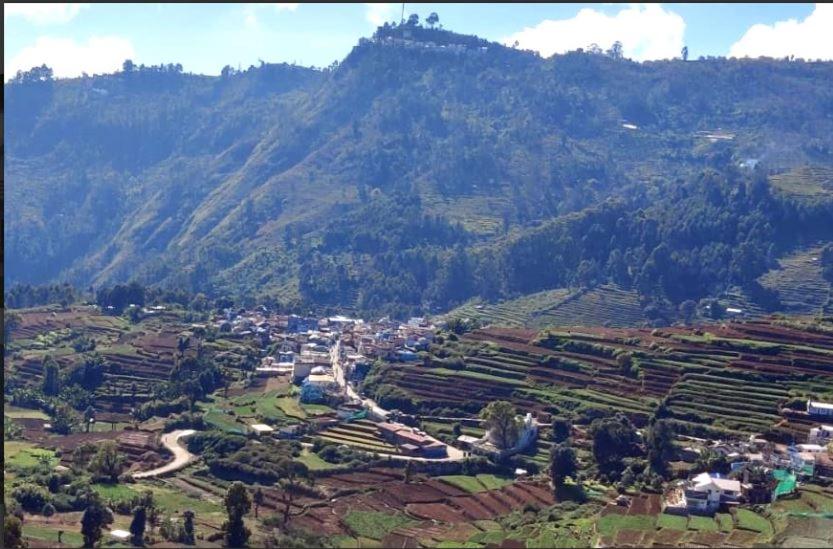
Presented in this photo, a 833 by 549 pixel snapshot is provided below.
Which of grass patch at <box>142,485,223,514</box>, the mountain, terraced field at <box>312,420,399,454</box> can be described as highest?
the mountain

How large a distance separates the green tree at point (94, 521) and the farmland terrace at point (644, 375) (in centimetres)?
1742

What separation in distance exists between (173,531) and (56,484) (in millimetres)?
7174

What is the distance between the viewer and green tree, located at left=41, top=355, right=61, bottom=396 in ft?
181

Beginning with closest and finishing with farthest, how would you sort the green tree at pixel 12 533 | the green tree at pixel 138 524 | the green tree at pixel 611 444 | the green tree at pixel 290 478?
1. the green tree at pixel 12 533
2. the green tree at pixel 138 524
3. the green tree at pixel 290 478
4. the green tree at pixel 611 444

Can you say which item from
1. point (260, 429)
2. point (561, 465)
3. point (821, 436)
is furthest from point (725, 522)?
point (260, 429)

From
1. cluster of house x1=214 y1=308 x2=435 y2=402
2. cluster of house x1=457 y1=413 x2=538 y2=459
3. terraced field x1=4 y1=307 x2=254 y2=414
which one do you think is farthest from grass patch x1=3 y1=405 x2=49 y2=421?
cluster of house x1=457 y1=413 x2=538 y2=459

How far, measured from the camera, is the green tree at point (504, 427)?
43.1 metres

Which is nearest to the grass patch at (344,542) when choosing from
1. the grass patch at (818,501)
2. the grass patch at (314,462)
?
the grass patch at (314,462)

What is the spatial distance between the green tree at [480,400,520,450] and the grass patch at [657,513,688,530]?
9.98m

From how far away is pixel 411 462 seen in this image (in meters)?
41.4

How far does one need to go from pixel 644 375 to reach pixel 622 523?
16916 mm

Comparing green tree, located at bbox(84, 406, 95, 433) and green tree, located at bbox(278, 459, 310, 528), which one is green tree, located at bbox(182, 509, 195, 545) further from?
green tree, located at bbox(84, 406, 95, 433)

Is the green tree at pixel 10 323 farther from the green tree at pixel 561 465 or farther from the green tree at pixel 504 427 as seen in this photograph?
the green tree at pixel 561 465

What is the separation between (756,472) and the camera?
37094 millimetres
